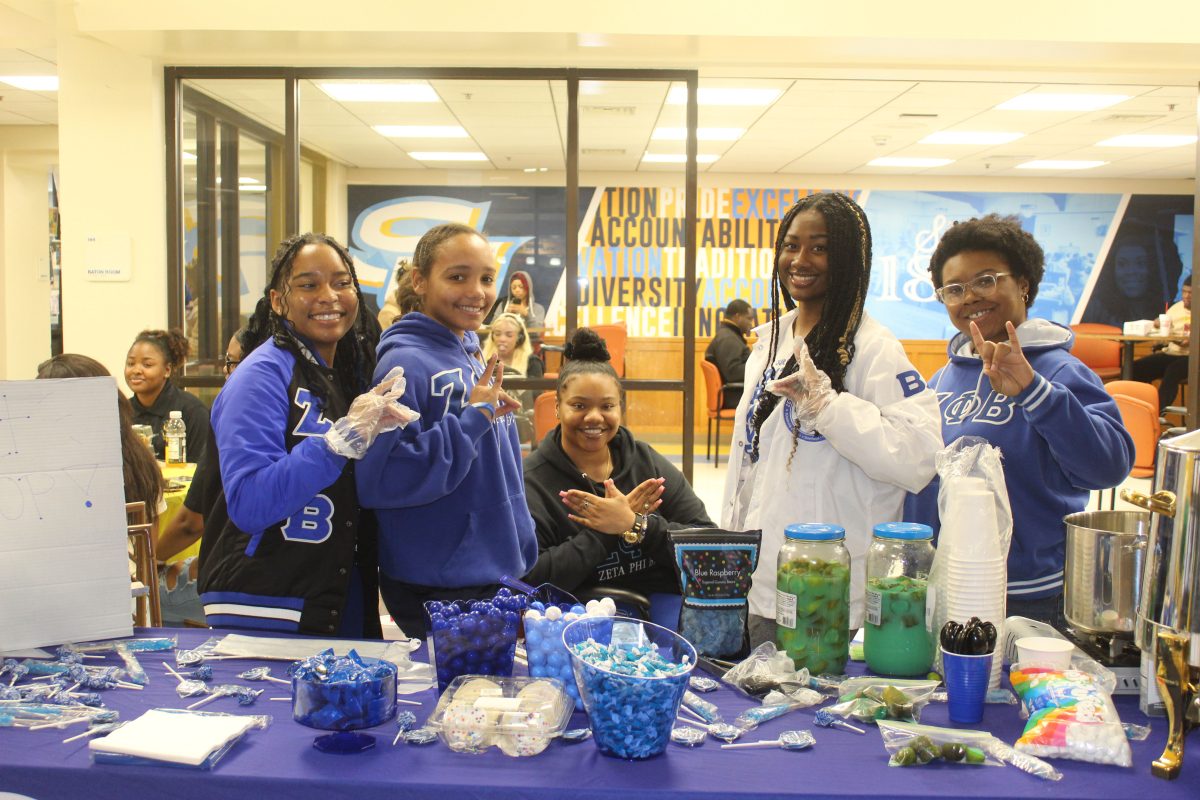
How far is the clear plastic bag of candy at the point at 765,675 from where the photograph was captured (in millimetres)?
1517

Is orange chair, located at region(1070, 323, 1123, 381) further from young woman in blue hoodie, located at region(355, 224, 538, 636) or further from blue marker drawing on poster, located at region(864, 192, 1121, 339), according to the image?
young woman in blue hoodie, located at region(355, 224, 538, 636)

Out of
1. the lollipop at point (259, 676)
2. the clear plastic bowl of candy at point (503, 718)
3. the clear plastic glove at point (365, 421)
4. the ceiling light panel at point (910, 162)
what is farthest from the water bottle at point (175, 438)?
the ceiling light panel at point (910, 162)

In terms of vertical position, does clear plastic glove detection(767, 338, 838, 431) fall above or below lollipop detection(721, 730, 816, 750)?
above

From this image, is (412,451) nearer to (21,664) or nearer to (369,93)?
(21,664)

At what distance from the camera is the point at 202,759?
48.9 inches

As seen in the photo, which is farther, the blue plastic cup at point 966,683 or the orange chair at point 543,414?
the orange chair at point 543,414

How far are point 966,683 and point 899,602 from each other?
0.19 meters

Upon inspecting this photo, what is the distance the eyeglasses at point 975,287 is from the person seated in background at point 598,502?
0.85 metres

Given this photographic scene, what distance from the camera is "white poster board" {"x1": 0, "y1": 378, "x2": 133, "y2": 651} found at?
165 centimetres

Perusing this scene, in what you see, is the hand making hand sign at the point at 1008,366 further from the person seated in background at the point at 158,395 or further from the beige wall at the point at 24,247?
the beige wall at the point at 24,247

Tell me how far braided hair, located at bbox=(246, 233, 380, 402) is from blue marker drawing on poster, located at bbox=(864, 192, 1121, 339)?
10.7m

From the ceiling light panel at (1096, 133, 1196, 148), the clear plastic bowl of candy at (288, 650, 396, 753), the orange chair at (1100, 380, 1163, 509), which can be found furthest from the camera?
the ceiling light panel at (1096, 133, 1196, 148)

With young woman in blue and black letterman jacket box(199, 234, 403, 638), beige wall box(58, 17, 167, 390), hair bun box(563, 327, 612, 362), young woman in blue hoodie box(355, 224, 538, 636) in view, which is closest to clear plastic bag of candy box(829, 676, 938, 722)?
young woman in blue hoodie box(355, 224, 538, 636)

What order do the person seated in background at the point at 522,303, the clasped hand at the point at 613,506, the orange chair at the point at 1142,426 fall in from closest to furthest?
the clasped hand at the point at 613,506, the orange chair at the point at 1142,426, the person seated in background at the point at 522,303
